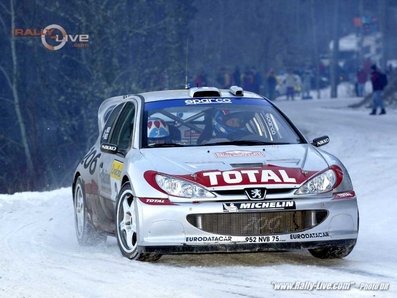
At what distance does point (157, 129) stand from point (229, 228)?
1.59 m

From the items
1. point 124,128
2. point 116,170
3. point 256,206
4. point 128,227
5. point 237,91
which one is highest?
point 237,91

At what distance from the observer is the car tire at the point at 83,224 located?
11.2 meters

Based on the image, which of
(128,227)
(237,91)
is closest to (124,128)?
(237,91)

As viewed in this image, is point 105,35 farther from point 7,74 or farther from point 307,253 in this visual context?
point 307,253

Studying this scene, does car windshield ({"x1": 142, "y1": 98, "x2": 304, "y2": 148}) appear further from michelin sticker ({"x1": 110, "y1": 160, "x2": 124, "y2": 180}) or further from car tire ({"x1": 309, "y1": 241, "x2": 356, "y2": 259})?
car tire ({"x1": 309, "y1": 241, "x2": 356, "y2": 259})

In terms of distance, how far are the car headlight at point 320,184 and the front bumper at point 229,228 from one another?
0.08m

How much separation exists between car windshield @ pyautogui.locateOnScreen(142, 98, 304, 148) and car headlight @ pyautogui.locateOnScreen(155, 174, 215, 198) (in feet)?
3.07

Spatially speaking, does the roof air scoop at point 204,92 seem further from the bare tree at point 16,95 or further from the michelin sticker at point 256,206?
the bare tree at point 16,95

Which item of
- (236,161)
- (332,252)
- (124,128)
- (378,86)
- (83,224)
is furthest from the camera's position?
(378,86)

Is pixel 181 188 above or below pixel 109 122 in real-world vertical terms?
below

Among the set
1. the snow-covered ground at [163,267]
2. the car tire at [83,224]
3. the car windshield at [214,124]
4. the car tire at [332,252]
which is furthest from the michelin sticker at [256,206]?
the car tire at [83,224]

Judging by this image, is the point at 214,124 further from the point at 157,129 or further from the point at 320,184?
the point at 320,184

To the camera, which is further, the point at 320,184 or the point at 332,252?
the point at 332,252

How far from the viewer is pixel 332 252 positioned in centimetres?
967
